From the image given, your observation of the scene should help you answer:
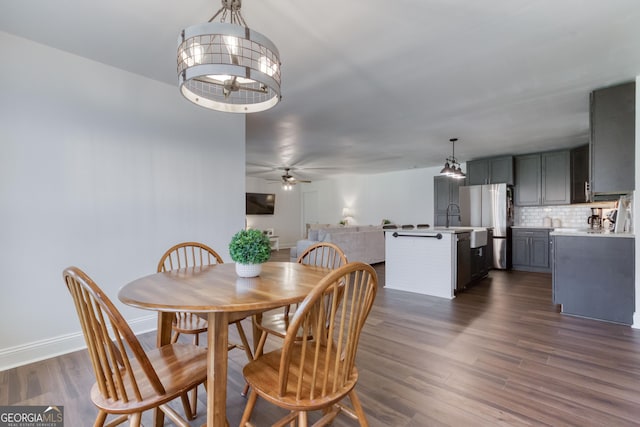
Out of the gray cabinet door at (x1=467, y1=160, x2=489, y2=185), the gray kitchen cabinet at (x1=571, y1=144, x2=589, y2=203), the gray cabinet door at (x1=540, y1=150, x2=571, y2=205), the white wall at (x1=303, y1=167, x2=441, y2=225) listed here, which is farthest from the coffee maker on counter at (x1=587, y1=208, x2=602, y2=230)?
the white wall at (x1=303, y1=167, x2=441, y2=225)

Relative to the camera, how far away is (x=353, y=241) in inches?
241

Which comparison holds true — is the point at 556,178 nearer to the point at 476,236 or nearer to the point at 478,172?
the point at 478,172

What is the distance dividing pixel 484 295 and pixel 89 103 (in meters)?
5.03

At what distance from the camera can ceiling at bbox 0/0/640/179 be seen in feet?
6.40

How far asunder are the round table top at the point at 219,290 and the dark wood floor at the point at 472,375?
31.3 inches

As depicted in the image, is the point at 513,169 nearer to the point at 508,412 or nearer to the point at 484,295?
the point at 484,295

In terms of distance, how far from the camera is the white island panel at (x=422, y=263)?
13.4ft

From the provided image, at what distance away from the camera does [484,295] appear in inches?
167

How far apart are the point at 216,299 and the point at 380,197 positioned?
829 cm

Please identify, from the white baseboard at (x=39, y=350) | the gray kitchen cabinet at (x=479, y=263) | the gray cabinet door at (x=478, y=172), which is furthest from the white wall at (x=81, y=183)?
the gray cabinet door at (x=478, y=172)

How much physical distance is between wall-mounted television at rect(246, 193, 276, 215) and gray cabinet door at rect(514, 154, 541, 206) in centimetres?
678

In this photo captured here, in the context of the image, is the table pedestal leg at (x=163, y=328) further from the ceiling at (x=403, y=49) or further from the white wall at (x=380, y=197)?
the white wall at (x=380, y=197)

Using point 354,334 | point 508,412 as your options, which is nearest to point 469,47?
point 354,334

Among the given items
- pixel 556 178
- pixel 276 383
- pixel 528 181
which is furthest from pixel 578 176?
pixel 276 383
